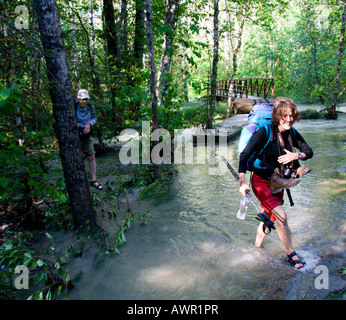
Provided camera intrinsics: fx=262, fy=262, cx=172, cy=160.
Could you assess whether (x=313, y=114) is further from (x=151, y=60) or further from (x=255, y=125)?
(x=255, y=125)

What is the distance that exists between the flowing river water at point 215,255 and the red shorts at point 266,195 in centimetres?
76

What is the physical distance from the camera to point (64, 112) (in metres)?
3.39

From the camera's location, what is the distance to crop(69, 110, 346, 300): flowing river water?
298cm

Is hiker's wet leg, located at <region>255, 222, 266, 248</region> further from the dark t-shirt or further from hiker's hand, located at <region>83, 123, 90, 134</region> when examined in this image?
hiker's hand, located at <region>83, 123, 90, 134</region>

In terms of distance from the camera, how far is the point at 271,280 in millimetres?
3016

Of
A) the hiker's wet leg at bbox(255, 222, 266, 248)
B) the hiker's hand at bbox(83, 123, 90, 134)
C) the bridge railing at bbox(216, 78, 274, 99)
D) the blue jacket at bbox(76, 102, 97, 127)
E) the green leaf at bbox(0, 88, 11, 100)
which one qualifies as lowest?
the hiker's wet leg at bbox(255, 222, 266, 248)

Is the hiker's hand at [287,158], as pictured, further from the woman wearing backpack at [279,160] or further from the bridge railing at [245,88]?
the bridge railing at [245,88]

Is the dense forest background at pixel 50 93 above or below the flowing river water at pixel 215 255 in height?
above

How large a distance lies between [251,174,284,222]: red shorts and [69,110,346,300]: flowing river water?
76cm

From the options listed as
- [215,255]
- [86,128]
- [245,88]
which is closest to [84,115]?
[86,128]

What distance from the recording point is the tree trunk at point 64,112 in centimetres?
314

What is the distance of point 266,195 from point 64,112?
2.74 m

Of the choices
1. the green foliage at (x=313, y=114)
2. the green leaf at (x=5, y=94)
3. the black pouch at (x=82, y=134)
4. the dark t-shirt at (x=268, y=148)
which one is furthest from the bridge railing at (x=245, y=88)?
the green leaf at (x=5, y=94)

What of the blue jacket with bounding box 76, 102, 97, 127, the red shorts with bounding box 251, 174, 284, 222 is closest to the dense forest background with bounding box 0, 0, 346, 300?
the blue jacket with bounding box 76, 102, 97, 127
